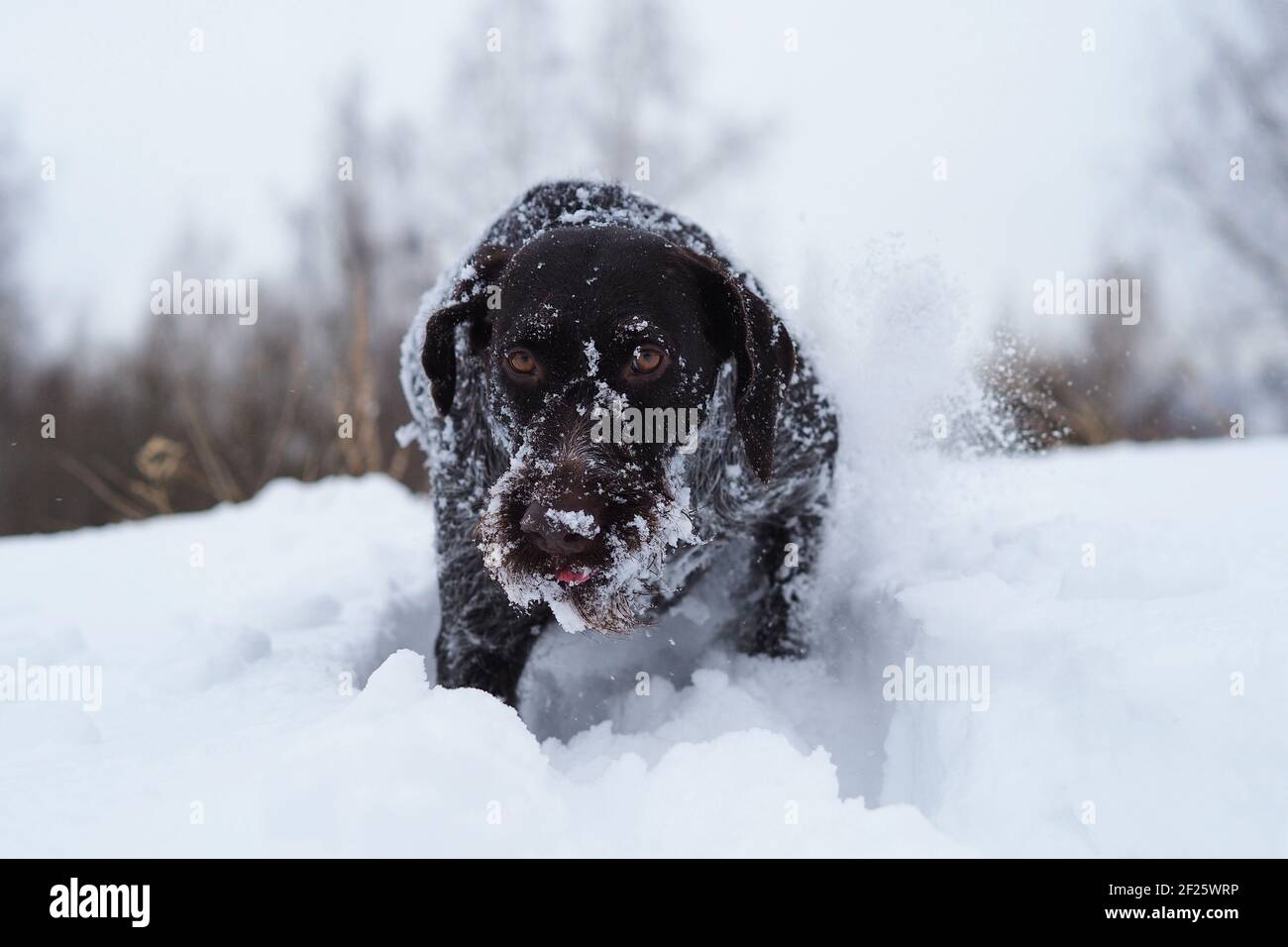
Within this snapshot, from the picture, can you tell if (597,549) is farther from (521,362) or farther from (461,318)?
(461,318)

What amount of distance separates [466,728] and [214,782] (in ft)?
1.57

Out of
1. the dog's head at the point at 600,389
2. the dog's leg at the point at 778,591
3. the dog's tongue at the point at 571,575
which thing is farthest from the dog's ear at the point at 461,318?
the dog's leg at the point at 778,591

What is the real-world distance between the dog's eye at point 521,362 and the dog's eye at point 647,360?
0.86 ft

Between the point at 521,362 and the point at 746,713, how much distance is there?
1175 millimetres

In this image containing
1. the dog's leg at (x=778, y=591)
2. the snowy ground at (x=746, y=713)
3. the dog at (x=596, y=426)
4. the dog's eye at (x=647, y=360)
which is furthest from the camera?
the dog's leg at (x=778, y=591)

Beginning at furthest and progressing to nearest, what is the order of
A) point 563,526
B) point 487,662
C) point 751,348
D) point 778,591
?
point 778,591
point 487,662
point 751,348
point 563,526

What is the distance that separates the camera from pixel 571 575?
6.72 ft

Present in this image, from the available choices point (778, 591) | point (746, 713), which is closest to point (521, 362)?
point (746, 713)

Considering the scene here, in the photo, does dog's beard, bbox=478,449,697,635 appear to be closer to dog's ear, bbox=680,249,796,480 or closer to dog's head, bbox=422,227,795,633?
dog's head, bbox=422,227,795,633

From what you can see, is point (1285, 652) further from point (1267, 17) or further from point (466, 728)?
point (1267, 17)

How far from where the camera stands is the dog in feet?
6.97

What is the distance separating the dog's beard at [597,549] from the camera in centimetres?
207

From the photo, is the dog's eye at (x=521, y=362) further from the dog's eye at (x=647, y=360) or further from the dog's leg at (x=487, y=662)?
the dog's leg at (x=487, y=662)

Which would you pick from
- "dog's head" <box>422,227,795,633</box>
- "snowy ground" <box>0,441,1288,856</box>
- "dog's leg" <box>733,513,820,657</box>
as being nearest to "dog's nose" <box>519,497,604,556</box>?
"dog's head" <box>422,227,795,633</box>
